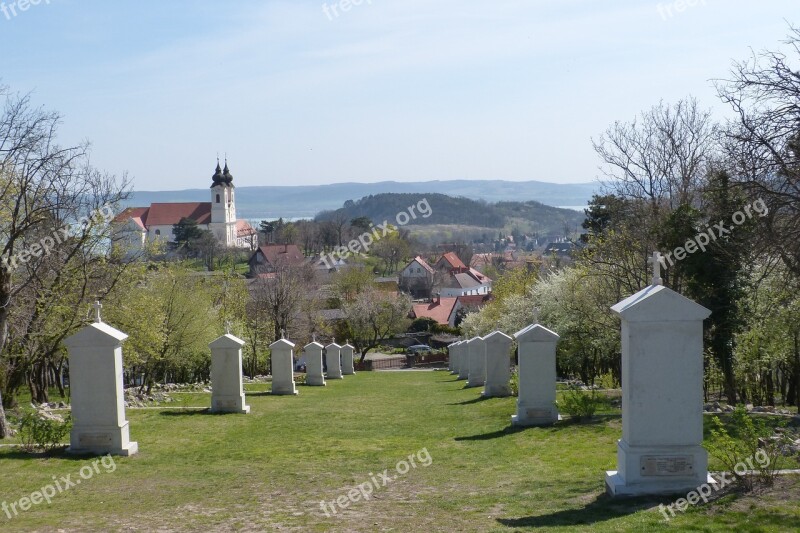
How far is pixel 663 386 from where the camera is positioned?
8.30 metres

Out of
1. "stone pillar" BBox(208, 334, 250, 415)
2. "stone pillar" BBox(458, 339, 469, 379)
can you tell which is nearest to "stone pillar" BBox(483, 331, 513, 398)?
"stone pillar" BBox(208, 334, 250, 415)

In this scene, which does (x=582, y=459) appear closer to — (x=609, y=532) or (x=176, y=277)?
(x=609, y=532)

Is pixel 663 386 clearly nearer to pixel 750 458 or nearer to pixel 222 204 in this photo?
pixel 750 458

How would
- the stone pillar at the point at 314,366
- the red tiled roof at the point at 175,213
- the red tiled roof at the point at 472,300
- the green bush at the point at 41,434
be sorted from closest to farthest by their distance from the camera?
the green bush at the point at 41,434, the stone pillar at the point at 314,366, the red tiled roof at the point at 472,300, the red tiled roof at the point at 175,213

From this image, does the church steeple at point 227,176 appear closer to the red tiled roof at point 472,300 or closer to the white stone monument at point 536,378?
the red tiled roof at point 472,300

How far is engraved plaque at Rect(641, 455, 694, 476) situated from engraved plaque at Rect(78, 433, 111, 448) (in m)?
8.03

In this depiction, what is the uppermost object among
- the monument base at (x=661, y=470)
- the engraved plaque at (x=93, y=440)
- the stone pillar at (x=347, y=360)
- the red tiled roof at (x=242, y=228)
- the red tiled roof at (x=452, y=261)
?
the red tiled roof at (x=242, y=228)

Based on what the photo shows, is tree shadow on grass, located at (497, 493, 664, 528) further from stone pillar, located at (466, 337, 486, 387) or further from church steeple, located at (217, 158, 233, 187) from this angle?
church steeple, located at (217, 158, 233, 187)

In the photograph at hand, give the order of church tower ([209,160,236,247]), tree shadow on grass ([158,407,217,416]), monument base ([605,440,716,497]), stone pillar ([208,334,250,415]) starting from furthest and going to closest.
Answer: church tower ([209,160,236,247]) < stone pillar ([208,334,250,415]) < tree shadow on grass ([158,407,217,416]) < monument base ([605,440,716,497])

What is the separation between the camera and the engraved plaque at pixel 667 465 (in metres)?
8.19

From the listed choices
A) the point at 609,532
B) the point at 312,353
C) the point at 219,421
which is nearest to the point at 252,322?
the point at 312,353

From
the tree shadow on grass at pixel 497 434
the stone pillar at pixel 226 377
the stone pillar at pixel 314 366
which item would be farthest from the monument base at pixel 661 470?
the stone pillar at pixel 314 366

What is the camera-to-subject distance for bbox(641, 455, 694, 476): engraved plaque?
26.9 ft

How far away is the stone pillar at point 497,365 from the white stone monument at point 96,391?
31.7ft
